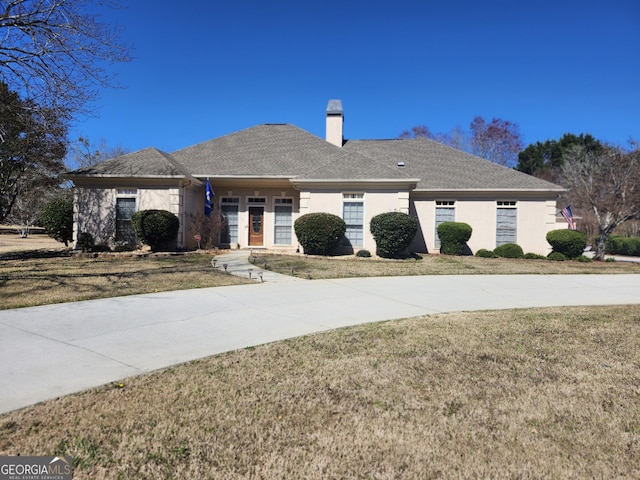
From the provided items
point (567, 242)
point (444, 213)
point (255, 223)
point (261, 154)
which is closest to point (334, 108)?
point (261, 154)

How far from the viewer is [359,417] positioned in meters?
3.25

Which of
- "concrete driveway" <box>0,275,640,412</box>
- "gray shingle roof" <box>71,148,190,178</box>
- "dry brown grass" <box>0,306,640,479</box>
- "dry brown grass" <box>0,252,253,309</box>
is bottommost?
"dry brown grass" <box>0,306,640,479</box>

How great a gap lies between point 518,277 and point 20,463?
41.6ft

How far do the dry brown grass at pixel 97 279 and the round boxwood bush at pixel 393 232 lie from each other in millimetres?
6863

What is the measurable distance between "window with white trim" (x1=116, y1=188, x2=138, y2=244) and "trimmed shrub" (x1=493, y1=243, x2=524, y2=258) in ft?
54.2

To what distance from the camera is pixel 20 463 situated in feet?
8.55

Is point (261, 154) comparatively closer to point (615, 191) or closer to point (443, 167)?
point (443, 167)

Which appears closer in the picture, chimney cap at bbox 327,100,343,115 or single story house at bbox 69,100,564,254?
single story house at bbox 69,100,564,254

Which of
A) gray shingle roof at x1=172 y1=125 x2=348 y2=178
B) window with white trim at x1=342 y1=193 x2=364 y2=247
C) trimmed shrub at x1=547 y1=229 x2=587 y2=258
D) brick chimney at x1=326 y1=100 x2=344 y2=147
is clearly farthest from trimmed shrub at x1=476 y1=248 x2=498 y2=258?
brick chimney at x1=326 y1=100 x2=344 y2=147

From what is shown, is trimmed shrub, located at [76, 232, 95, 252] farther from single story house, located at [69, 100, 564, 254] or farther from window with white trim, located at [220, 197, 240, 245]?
window with white trim, located at [220, 197, 240, 245]

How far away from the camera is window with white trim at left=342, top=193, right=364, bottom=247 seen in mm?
17094

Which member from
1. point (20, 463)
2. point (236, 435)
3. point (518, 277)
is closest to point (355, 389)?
point (236, 435)

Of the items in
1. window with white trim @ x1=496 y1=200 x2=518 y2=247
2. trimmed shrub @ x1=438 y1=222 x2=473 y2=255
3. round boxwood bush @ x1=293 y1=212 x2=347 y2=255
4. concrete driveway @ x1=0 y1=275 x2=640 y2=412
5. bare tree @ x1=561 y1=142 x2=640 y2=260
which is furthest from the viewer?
bare tree @ x1=561 y1=142 x2=640 y2=260

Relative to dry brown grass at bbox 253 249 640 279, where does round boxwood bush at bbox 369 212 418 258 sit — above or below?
above
